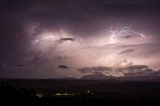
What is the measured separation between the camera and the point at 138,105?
74375 millimetres

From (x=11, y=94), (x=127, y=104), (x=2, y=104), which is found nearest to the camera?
(x=2, y=104)

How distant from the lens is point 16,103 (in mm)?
56500

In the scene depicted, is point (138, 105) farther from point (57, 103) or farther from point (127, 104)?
point (57, 103)

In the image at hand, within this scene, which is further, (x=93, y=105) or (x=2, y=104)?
(x=93, y=105)

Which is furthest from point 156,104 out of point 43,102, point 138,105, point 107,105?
point 43,102

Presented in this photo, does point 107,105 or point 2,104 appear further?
point 107,105

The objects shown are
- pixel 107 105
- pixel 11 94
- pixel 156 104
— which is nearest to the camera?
pixel 11 94

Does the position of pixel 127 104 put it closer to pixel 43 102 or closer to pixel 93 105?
pixel 93 105

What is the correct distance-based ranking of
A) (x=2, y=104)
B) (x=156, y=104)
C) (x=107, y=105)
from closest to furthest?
(x=2, y=104)
(x=107, y=105)
(x=156, y=104)

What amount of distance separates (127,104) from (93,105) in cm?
1196

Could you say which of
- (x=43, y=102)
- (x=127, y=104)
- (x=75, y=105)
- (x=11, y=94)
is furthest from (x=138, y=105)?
(x=11, y=94)

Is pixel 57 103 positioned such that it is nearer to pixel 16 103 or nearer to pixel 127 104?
pixel 16 103

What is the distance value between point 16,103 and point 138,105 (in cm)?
2990

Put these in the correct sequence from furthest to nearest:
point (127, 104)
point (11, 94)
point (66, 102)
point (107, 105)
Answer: point (127, 104)
point (107, 105)
point (66, 102)
point (11, 94)
